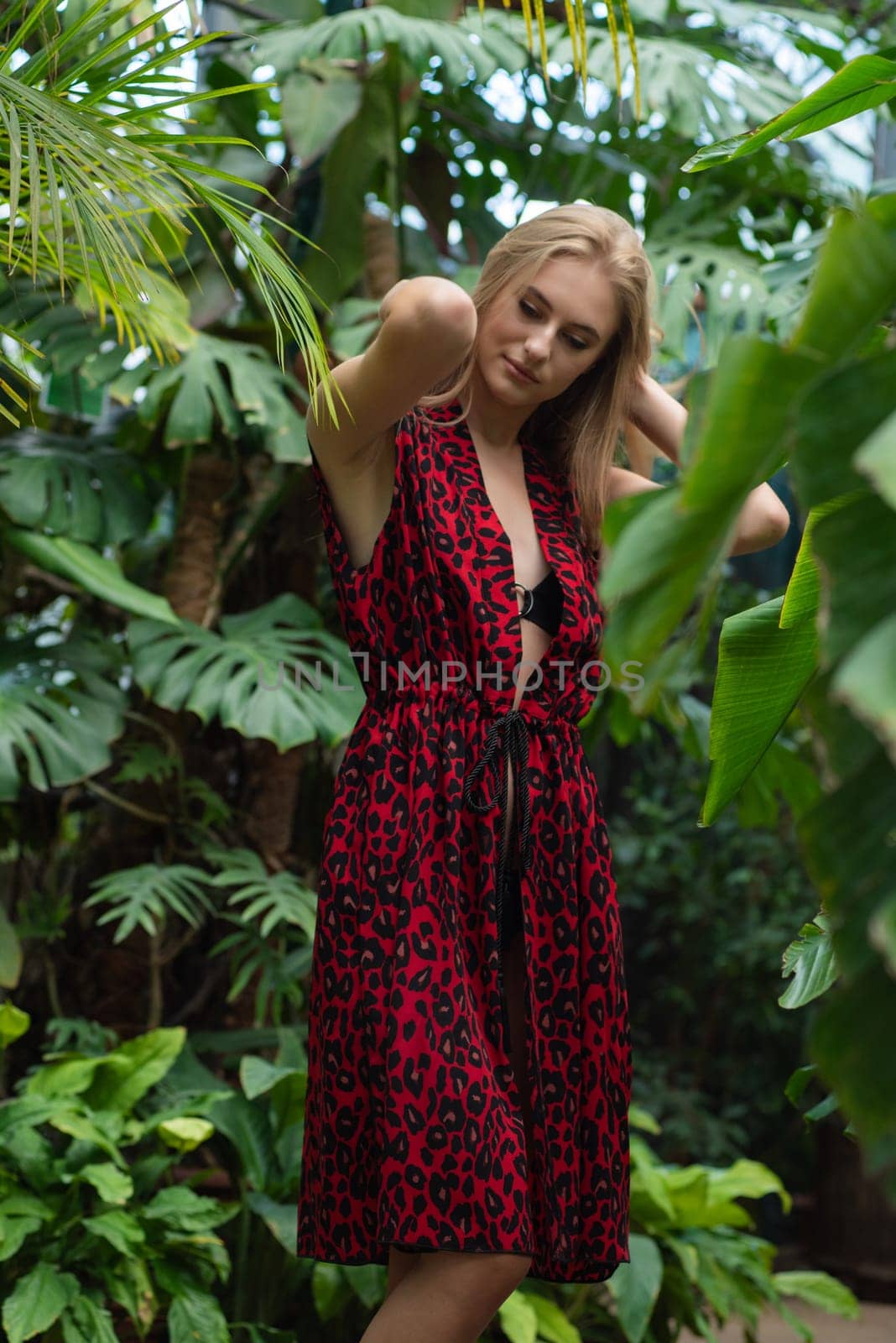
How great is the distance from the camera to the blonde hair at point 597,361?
145 cm

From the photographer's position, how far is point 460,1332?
1.25 meters

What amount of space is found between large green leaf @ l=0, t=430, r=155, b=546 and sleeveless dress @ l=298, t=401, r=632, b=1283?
127cm

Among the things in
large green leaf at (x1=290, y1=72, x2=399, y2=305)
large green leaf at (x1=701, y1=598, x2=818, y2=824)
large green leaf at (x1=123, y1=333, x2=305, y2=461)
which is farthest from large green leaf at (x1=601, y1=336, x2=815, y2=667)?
large green leaf at (x1=290, y1=72, x2=399, y2=305)

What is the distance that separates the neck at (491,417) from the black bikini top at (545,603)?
0.57 feet

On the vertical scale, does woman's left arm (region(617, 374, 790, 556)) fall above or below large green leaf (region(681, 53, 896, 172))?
below

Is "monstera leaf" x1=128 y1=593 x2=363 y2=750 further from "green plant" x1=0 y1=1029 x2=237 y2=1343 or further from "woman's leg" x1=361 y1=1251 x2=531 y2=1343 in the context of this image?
"woman's leg" x1=361 y1=1251 x2=531 y2=1343

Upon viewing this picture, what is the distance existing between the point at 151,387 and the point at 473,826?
151cm

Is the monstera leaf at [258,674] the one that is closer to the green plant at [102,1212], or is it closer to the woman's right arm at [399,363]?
the green plant at [102,1212]

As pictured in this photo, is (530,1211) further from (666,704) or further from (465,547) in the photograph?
(666,704)

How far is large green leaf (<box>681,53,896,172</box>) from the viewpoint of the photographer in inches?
41.8

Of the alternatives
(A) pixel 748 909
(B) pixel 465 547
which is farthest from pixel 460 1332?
(A) pixel 748 909

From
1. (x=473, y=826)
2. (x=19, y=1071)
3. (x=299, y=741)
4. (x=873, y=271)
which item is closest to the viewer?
(x=873, y=271)

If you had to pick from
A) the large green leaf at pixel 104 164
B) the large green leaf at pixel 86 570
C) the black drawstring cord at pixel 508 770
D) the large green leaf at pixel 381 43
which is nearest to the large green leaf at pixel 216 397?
the large green leaf at pixel 86 570

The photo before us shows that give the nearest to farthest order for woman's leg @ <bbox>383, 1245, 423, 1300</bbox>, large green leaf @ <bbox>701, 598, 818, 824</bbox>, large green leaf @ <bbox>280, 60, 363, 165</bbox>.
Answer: large green leaf @ <bbox>701, 598, 818, 824</bbox> < woman's leg @ <bbox>383, 1245, 423, 1300</bbox> < large green leaf @ <bbox>280, 60, 363, 165</bbox>
